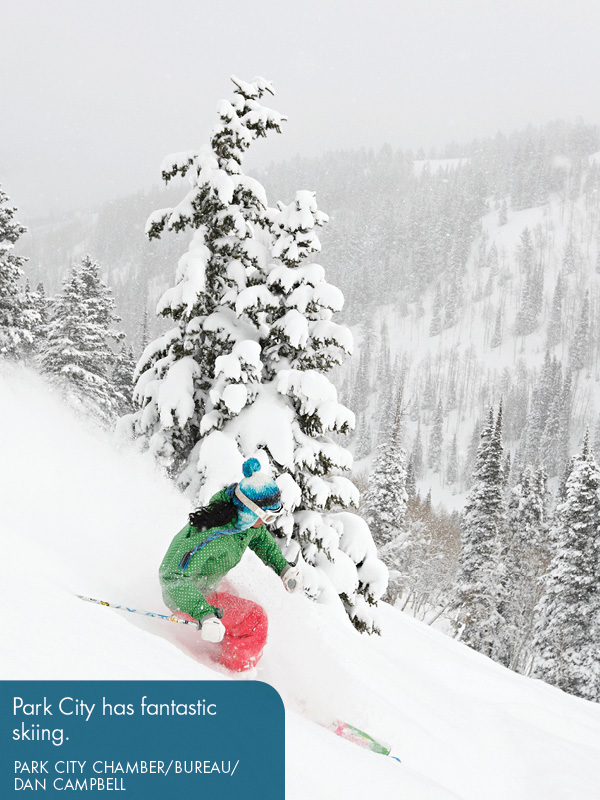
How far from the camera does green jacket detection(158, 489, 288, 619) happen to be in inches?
171

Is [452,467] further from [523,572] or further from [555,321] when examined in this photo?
[523,572]

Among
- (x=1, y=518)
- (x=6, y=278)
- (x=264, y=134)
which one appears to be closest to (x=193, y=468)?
(x=1, y=518)

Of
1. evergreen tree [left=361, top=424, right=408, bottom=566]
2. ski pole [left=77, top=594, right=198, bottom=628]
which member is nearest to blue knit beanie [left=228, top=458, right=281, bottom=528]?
ski pole [left=77, top=594, right=198, bottom=628]

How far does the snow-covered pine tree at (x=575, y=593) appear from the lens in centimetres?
2425

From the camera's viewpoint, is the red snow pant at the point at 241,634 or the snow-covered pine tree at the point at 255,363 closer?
the red snow pant at the point at 241,634

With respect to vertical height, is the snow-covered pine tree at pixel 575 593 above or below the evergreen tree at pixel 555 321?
below

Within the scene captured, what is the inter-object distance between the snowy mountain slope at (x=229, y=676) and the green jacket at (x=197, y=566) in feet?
1.06

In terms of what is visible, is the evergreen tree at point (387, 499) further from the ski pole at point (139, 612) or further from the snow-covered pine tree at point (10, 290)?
the ski pole at point (139, 612)

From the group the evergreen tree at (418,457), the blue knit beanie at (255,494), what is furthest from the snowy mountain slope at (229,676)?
the evergreen tree at (418,457)

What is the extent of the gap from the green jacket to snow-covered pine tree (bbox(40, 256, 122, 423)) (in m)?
20.4

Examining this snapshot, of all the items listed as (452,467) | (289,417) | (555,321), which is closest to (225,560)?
(289,417)
